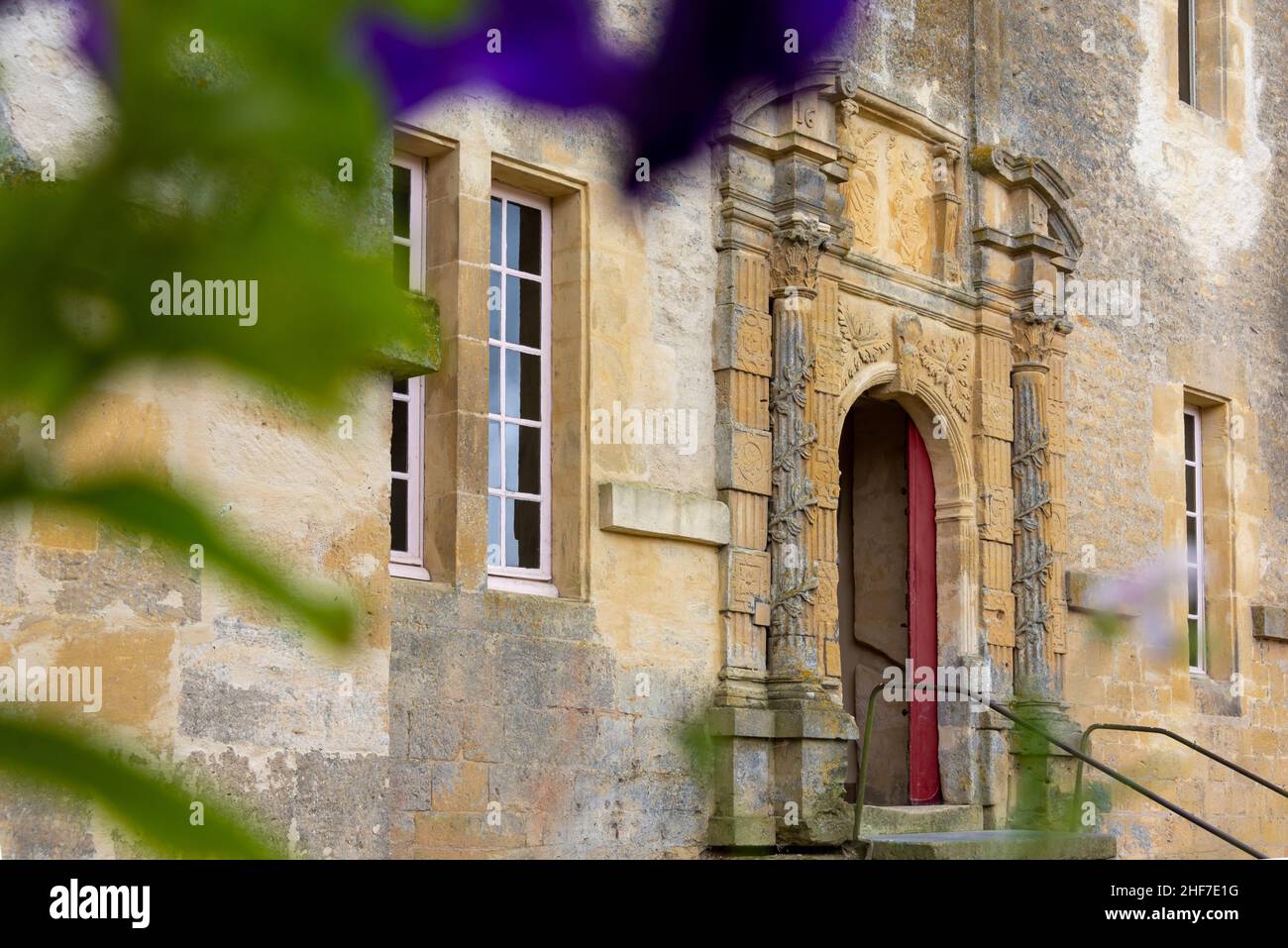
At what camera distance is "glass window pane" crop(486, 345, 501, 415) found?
774 centimetres

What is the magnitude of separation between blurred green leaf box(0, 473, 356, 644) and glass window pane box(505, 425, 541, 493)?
293 inches

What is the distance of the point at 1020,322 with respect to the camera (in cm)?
1025

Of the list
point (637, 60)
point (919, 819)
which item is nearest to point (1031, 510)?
point (919, 819)

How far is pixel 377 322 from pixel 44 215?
62 mm

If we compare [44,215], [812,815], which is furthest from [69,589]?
[812,815]

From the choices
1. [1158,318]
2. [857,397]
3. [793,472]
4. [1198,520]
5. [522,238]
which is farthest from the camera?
[1198,520]

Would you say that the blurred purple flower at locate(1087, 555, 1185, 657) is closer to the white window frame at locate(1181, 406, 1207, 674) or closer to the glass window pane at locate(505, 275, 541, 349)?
the glass window pane at locate(505, 275, 541, 349)

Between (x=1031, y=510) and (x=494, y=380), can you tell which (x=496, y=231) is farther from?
(x=1031, y=510)

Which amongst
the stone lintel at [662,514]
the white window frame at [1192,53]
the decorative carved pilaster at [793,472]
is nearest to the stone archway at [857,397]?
the decorative carved pilaster at [793,472]

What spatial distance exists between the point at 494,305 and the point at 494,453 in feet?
2.04

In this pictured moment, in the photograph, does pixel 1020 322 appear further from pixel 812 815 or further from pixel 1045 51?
pixel 812 815

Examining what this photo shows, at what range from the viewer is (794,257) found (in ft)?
28.3

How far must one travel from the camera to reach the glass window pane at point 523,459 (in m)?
7.80

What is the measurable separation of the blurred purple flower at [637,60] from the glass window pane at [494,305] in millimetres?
7221
